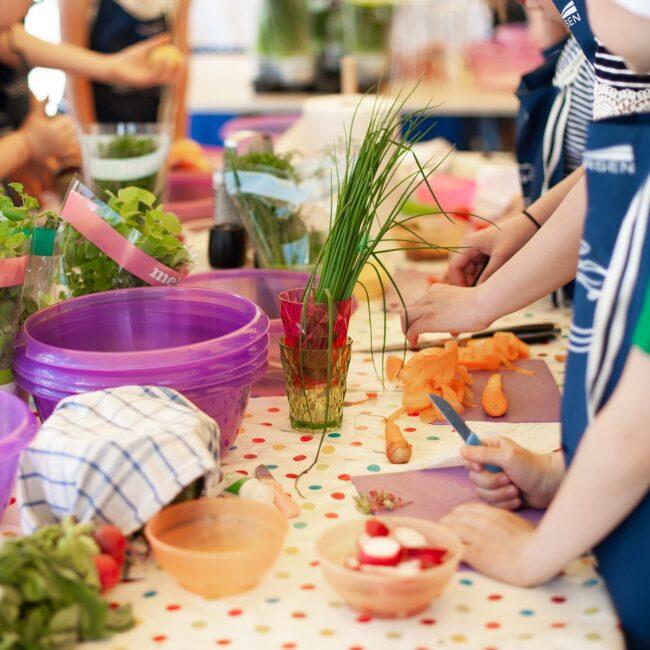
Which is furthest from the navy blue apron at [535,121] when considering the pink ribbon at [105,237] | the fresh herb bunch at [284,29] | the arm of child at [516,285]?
the fresh herb bunch at [284,29]

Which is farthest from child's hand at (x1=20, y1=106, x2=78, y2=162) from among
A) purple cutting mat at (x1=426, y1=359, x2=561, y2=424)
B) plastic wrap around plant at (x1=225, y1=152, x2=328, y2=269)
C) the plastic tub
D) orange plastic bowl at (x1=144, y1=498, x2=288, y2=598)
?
orange plastic bowl at (x1=144, y1=498, x2=288, y2=598)

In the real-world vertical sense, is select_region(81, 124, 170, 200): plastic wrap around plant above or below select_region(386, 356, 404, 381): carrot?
above

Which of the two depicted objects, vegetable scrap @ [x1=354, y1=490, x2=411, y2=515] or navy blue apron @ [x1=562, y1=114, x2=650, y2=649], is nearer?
navy blue apron @ [x1=562, y1=114, x2=650, y2=649]

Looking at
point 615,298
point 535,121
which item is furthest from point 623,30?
point 535,121

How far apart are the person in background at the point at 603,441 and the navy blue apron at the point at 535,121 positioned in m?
0.79

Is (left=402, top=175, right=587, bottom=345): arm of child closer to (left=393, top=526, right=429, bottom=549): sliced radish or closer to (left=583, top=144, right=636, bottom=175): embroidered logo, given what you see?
(left=583, top=144, right=636, bottom=175): embroidered logo

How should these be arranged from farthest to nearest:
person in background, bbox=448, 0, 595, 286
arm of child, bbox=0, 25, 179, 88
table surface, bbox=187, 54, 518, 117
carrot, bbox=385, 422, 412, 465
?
table surface, bbox=187, 54, 518, 117 → arm of child, bbox=0, 25, 179, 88 → person in background, bbox=448, 0, 595, 286 → carrot, bbox=385, 422, 412, 465

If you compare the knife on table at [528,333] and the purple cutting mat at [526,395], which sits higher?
the purple cutting mat at [526,395]

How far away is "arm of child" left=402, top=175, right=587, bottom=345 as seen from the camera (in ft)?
3.95

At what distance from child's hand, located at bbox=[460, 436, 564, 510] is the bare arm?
0.40m

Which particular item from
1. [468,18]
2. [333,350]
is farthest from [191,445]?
[468,18]

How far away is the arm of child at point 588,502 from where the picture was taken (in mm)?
783

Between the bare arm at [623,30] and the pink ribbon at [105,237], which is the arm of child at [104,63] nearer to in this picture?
the pink ribbon at [105,237]

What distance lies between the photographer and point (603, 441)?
80 centimetres
